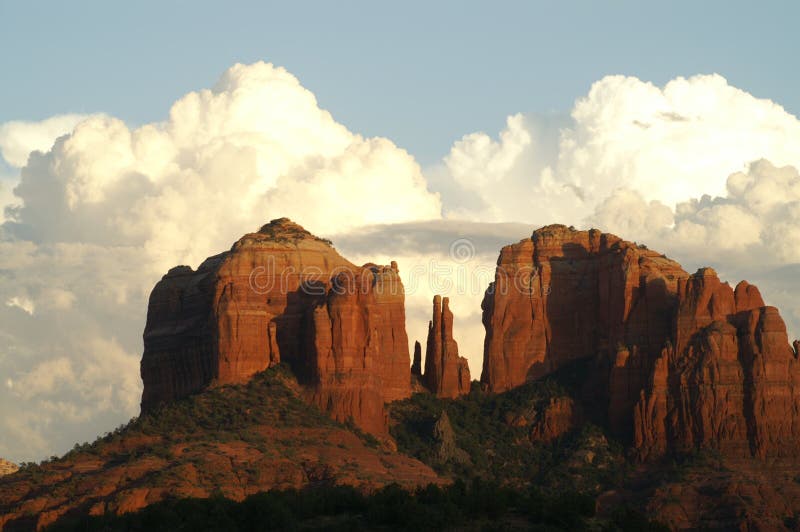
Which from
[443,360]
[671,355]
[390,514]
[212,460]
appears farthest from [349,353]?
[390,514]

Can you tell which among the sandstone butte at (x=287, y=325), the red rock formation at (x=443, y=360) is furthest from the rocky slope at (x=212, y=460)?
the red rock formation at (x=443, y=360)

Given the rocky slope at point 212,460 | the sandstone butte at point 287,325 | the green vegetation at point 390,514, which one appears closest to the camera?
the green vegetation at point 390,514

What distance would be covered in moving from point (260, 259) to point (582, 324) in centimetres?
3137

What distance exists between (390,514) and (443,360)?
7283cm

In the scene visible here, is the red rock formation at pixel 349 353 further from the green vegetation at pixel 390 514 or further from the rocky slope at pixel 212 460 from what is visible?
the green vegetation at pixel 390 514

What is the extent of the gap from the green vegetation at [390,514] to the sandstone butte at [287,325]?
4456 cm

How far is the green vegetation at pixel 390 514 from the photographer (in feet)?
399

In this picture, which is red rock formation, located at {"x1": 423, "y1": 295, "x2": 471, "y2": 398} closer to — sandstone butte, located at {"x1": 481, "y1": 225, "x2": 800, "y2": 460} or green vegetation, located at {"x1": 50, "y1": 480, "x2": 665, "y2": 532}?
sandstone butte, located at {"x1": 481, "y1": 225, "x2": 800, "y2": 460}

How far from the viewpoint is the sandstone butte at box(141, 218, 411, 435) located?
7101 inches

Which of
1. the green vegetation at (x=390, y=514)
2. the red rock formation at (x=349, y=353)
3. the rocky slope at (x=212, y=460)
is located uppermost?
the red rock formation at (x=349, y=353)

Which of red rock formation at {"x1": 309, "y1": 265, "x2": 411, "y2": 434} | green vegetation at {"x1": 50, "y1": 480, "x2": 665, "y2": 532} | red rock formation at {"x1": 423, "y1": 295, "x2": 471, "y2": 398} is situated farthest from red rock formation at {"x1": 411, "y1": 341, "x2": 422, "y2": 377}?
green vegetation at {"x1": 50, "y1": 480, "x2": 665, "y2": 532}

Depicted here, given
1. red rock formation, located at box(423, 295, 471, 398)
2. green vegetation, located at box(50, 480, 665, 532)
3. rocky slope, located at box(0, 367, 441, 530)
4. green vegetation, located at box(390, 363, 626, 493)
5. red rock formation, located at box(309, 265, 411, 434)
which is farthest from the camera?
red rock formation, located at box(423, 295, 471, 398)

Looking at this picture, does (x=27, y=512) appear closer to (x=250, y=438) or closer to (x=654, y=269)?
(x=250, y=438)

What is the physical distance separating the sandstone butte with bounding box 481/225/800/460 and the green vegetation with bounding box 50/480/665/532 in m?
50.4
